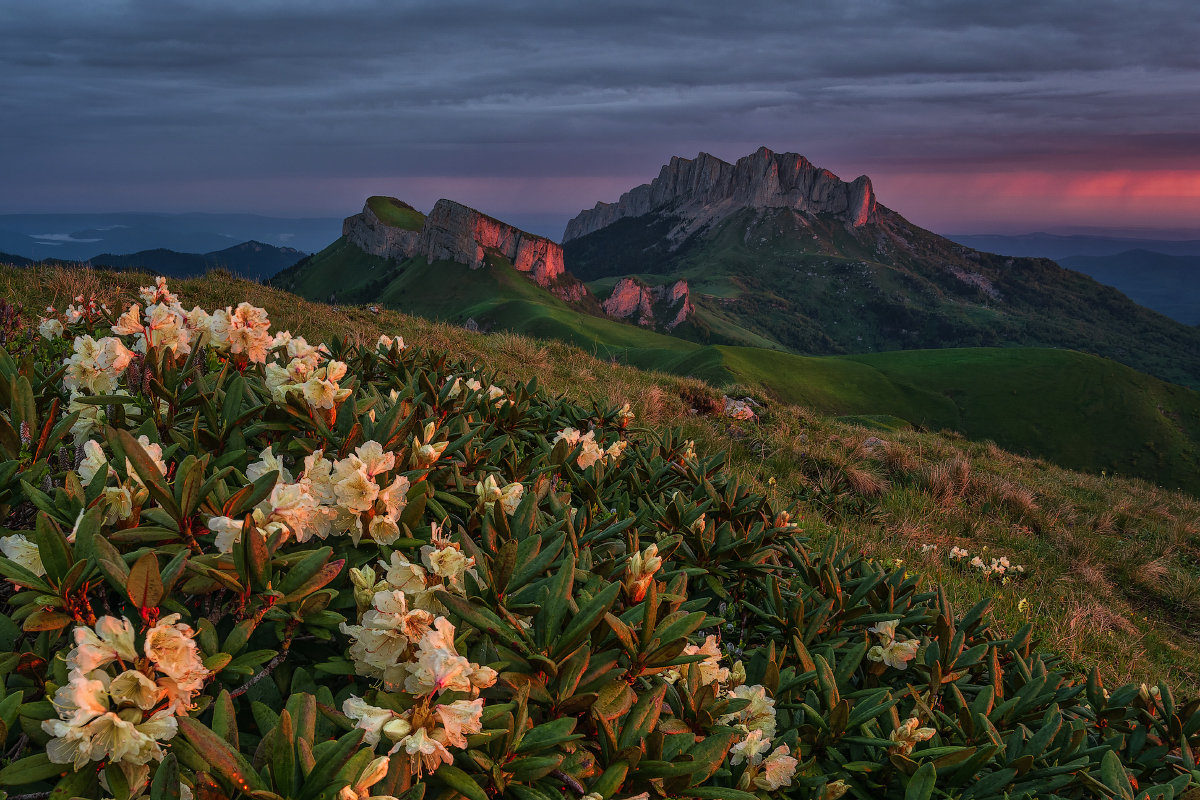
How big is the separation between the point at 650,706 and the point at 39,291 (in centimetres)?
1026

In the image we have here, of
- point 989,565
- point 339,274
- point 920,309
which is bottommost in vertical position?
point 989,565

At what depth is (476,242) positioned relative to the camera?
12419 cm

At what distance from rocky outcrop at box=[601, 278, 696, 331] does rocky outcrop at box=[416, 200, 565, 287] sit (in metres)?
15.2

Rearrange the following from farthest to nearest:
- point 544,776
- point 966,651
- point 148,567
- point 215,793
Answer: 1. point 966,651
2. point 544,776
3. point 148,567
4. point 215,793

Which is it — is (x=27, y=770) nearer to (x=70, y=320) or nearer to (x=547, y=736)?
(x=547, y=736)

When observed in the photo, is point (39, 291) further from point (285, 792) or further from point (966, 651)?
point (966, 651)

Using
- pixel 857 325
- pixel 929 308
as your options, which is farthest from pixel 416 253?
pixel 929 308

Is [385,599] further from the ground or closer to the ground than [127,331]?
closer to the ground

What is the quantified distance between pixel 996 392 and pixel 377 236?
5045 inches

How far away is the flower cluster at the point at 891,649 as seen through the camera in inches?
87.0

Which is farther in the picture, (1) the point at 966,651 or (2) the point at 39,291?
(2) the point at 39,291

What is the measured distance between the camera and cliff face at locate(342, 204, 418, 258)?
138 m

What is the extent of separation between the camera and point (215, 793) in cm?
106

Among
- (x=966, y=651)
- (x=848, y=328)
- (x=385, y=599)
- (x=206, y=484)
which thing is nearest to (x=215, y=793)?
(x=385, y=599)
